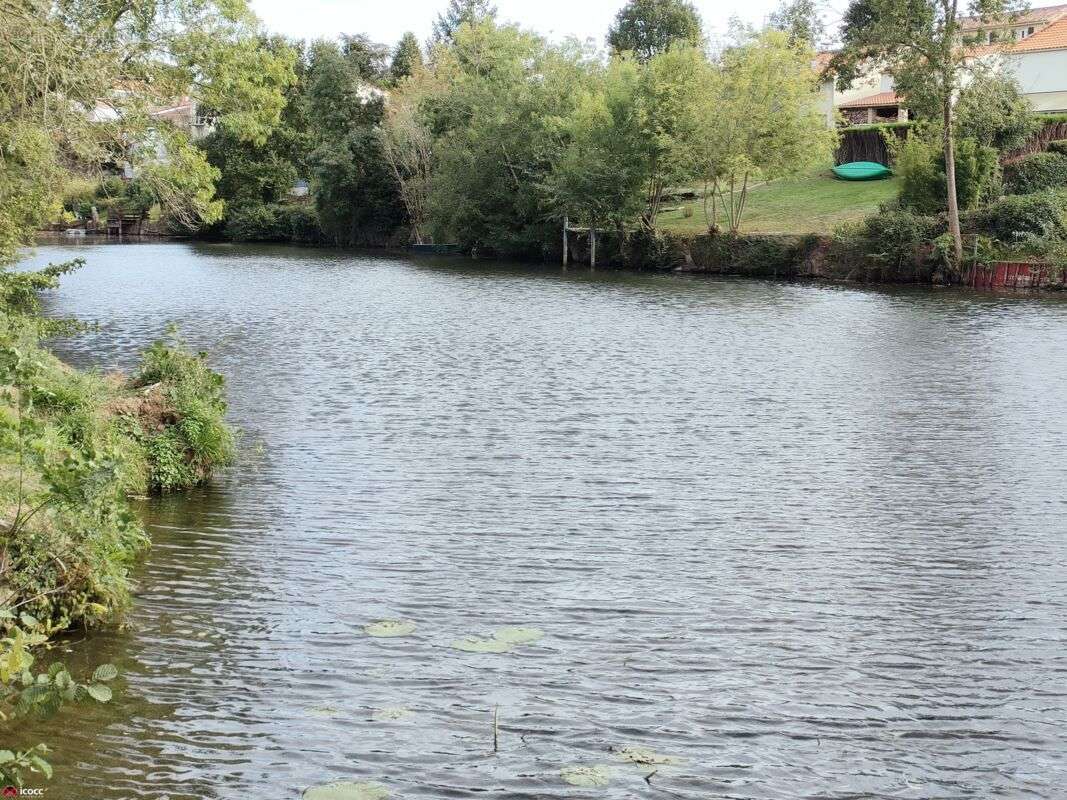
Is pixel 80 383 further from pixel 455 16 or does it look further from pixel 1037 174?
pixel 455 16

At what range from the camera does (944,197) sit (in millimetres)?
51562

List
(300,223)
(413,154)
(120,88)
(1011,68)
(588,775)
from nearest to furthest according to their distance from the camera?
(588,775) → (120,88) → (1011,68) → (413,154) → (300,223)

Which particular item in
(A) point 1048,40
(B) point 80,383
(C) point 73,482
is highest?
(A) point 1048,40

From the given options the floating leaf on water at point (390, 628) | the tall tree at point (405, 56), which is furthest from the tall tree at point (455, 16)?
A: the floating leaf on water at point (390, 628)

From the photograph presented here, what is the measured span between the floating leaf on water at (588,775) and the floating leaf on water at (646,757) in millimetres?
A: 242

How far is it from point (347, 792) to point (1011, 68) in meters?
60.9

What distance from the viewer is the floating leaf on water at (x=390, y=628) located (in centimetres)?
1032

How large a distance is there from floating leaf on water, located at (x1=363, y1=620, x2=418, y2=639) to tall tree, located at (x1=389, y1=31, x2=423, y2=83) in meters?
115

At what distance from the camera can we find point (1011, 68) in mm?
59406

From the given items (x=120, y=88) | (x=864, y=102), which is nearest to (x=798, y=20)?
(x=864, y=102)

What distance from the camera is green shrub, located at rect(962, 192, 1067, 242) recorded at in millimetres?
46688

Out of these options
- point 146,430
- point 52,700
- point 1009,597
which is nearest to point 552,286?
point 146,430

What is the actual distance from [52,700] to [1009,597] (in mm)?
9158

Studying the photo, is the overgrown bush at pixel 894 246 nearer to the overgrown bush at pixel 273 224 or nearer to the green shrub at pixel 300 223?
the green shrub at pixel 300 223
